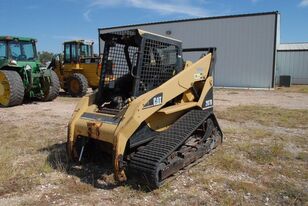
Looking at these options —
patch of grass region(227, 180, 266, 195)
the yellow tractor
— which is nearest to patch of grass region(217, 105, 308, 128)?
patch of grass region(227, 180, 266, 195)

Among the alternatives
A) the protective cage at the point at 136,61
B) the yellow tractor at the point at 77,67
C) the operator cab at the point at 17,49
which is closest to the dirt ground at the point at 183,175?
the protective cage at the point at 136,61

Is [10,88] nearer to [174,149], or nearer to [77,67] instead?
[77,67]

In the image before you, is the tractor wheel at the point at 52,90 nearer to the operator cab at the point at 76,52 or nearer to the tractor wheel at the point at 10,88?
the tractor wheel at the point at 10,88

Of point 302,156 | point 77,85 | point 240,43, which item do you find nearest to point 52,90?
point 77,85

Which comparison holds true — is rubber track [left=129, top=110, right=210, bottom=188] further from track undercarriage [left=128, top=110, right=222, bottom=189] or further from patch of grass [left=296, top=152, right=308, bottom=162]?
patch of grass [left=296, top=152, right=308, bottom=162]

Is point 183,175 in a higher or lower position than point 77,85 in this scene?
lower

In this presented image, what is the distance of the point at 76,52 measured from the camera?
1575 cm

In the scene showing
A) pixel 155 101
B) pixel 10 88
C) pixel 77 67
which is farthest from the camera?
pixel 77 67

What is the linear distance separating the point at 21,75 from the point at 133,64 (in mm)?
8666

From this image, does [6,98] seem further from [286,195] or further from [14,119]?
[286,195]

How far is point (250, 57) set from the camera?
848 inches

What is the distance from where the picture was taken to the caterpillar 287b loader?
4.59 metres

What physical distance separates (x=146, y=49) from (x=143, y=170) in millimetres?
1871

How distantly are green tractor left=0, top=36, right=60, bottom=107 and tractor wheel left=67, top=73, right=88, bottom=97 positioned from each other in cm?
141
